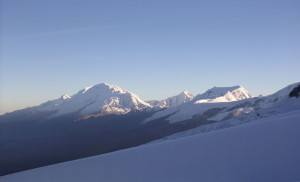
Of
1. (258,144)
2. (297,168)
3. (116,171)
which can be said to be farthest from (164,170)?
(297,168)

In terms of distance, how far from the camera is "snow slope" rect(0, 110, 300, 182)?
34.2 ft

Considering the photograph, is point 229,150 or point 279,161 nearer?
point 279,161

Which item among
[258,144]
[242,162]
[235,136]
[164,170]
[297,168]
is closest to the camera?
[297,168]

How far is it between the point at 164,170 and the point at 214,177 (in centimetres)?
259

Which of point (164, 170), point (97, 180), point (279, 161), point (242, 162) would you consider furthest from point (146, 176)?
point (279, 161)

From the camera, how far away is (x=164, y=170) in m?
12.9

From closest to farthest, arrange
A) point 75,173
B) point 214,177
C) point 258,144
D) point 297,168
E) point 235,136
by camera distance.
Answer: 1. point 297,168
2. point 214,177
3. point 258,144
4. point 75,173
5. point 235,136

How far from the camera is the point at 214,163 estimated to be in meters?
12.2

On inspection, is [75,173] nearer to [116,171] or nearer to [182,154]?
[116,171]

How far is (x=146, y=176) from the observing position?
12242mm

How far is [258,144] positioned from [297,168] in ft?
13.2

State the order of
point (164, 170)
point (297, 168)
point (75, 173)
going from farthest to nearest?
point (75, 173) < point (164, 170) < point (297, 168)

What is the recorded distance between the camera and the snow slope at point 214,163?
10.4 metres

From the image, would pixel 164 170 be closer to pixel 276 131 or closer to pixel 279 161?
pixel 279 161
